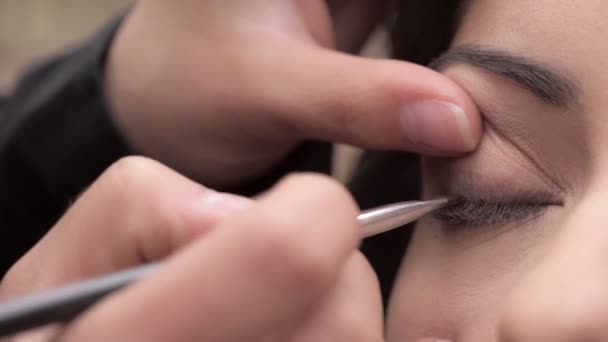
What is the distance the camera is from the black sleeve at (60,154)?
788 millimetres

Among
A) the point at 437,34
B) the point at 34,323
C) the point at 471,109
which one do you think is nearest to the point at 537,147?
the point at 471,109

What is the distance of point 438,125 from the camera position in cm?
53

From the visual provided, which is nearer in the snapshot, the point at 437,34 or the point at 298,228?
the point at 298,228

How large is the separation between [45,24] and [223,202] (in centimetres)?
137

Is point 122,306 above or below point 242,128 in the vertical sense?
above

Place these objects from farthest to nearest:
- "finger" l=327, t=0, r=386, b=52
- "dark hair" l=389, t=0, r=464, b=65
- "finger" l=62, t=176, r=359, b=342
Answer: "finger" l=327, t=0, r=386, b=52
"dark hair" l=389, t=0, r=464, b=65
"finger" l=62, t=176, r=359, b=342

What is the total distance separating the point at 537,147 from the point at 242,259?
278 mm

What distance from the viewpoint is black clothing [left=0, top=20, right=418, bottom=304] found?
2.57ft

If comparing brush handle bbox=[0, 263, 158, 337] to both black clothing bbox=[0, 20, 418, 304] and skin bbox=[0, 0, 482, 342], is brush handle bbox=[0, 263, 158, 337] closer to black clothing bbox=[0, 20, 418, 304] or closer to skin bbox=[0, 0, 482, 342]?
Answer: skin bbox=[0, 0, 482, 342]

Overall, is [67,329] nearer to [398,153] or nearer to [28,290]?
[28,290]

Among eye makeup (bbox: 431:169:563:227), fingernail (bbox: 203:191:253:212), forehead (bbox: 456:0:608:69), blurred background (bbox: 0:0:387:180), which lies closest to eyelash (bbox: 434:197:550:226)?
eye makeup (bbox: 431:169:563:227)

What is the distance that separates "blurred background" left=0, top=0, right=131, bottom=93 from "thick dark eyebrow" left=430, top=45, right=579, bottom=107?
1.20 meters

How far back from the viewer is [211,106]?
0.70 metres

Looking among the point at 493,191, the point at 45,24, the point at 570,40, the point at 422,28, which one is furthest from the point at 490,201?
the point at 45,24
